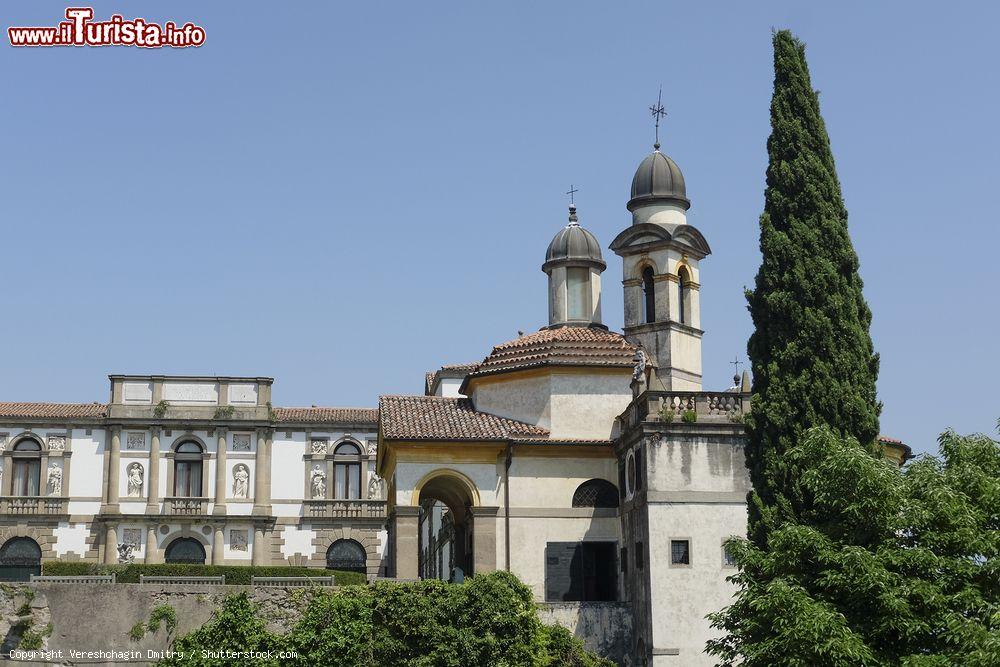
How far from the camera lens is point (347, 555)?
57656 millimetres

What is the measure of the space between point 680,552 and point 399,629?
737 cm

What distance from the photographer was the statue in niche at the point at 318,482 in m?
57.8

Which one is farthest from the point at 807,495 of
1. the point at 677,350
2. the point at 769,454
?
the point at 677,350

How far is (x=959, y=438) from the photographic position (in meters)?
22.4

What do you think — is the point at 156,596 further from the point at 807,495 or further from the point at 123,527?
the point at 123,527

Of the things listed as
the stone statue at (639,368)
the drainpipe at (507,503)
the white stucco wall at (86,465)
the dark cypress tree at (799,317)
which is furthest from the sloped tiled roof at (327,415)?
the dark cypress tree at (799,317)

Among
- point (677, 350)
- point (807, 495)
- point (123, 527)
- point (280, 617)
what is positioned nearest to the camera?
point (807, 495)

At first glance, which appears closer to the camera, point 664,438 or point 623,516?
Result: point 664,438

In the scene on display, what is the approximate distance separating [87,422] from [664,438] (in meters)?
33.4

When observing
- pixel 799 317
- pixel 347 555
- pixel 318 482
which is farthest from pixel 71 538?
pixel 799 317

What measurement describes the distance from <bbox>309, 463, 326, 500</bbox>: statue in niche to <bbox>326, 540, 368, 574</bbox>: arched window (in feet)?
7.50

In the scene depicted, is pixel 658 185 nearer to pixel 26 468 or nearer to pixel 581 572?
pixel 581 572

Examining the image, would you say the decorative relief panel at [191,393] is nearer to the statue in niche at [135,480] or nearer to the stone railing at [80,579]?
the statue in niche at [135,480]

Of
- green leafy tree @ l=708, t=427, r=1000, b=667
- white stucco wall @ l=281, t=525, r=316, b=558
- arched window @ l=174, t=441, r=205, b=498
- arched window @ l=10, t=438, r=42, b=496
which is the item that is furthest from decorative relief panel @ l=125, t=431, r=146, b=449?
green leafy tree @ l=708, t=427, r=1000, b=667
